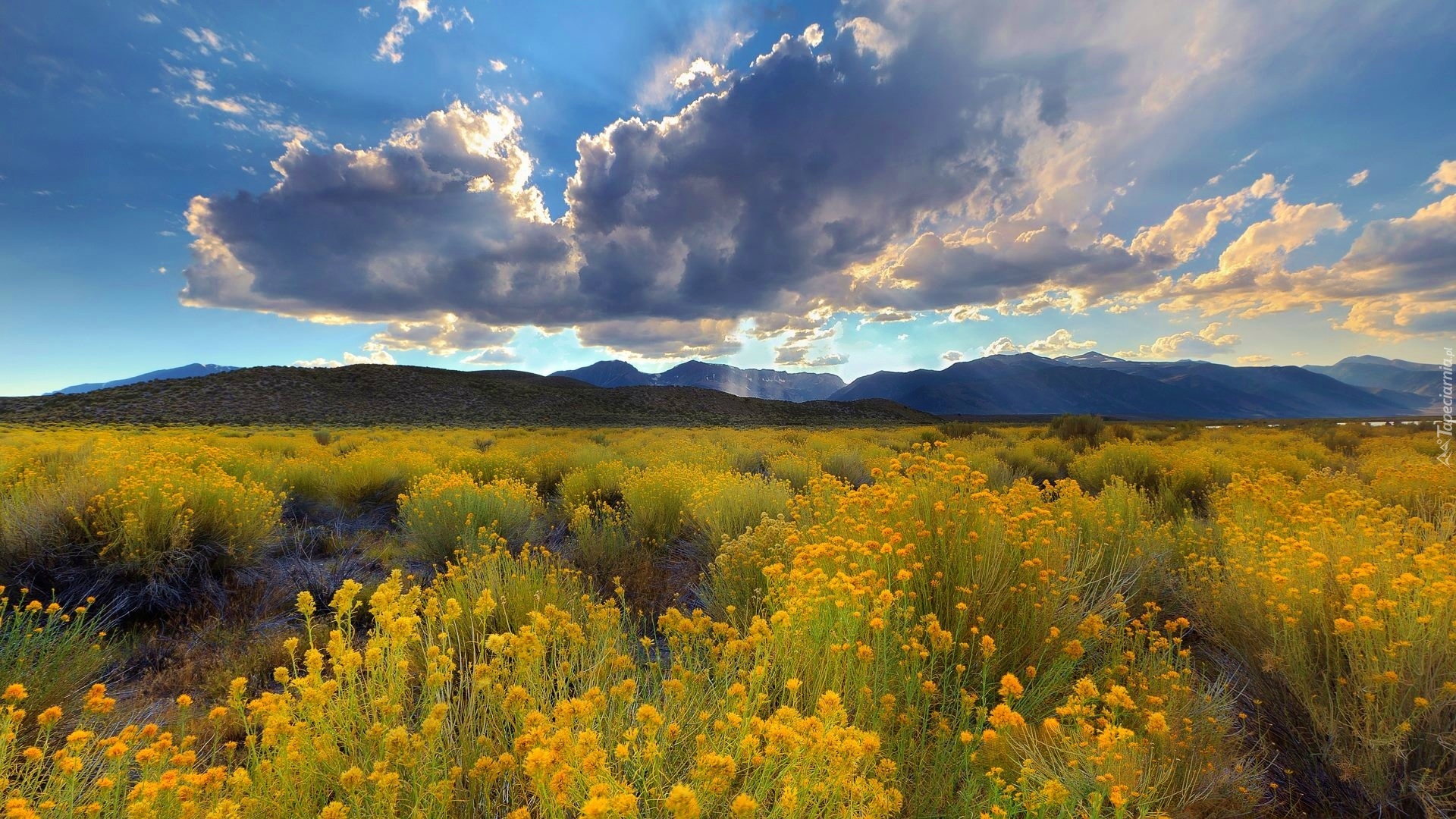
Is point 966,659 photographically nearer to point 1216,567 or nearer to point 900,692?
point 900,692

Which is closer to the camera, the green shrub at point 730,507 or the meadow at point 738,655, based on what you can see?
the meadow at point 738,655

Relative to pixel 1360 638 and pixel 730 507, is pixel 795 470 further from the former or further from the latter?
pixel 1360 638

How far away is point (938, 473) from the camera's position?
3973mm

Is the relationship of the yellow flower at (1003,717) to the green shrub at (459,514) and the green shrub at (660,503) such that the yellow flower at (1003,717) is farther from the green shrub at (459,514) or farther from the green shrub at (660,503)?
the green shrub at (459,514)

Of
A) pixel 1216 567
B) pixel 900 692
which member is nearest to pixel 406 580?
pixel 900 692

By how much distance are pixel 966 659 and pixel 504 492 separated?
541 cm

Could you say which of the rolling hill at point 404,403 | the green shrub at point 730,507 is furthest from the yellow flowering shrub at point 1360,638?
the rolling hill at point 404,403

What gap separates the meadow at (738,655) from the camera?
1.86m

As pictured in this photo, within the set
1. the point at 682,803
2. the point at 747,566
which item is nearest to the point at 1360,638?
the point at 747,566

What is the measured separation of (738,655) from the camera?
2615 millimetres

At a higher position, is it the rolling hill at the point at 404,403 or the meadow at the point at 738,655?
Answer: the rolling hill at the point at 404,403

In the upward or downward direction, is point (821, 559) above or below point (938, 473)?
below

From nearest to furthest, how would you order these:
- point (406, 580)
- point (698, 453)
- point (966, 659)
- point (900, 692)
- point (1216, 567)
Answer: point (900, 692) → point (966, 659) → point (1216, 567) → point (406, 580) → point (698, 453)

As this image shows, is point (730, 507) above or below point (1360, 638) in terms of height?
above
